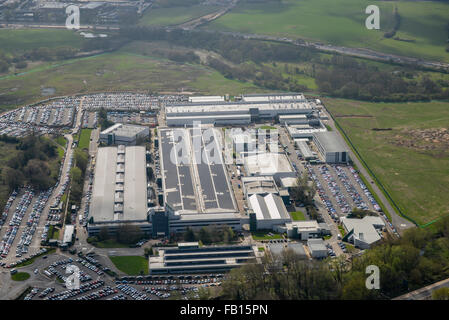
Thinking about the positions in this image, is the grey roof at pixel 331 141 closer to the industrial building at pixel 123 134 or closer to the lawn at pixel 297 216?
the lawn at pixel 297 216

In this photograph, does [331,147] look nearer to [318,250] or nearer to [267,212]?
[267,212]

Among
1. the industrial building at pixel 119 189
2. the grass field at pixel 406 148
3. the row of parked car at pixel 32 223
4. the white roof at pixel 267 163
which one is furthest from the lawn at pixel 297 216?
the row of parked car at pixel 32 223

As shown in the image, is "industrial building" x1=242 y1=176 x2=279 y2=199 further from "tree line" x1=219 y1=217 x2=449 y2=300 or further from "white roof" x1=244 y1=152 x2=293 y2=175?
"tree line" x1=219 y1=217 x2=449 y2=300

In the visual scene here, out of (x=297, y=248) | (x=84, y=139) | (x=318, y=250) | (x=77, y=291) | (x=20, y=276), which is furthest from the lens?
(x=84, y=139)

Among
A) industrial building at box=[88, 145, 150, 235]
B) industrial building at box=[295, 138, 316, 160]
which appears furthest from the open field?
industrial building at box=[88, 145, 150, 235]

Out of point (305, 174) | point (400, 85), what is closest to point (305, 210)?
point (305, 174)

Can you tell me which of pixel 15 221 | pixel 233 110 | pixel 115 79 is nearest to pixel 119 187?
pixel 15 221
